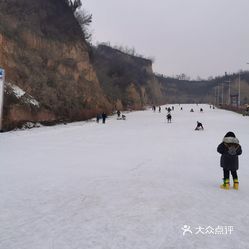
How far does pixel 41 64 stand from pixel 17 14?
8.03 metres

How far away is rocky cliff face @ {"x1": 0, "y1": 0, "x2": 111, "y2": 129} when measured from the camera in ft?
93.2

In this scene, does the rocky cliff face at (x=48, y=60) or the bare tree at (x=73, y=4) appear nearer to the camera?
the rocky cliff face at (x=48, y=60)

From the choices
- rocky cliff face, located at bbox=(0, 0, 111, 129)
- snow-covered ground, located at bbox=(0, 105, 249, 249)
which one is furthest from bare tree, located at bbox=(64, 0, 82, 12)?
snow-covered ground, located at bbox=(0, 105, 249, 249)

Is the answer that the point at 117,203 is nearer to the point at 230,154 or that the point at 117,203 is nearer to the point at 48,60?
the point at 230,154

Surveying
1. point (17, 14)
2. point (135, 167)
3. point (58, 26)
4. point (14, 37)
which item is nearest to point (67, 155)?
point (135, 167)

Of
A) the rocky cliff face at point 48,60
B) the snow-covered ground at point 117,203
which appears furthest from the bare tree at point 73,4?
the snow-covered ground at point 117,203

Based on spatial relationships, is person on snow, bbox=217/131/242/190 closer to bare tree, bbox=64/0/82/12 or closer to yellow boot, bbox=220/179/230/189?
yellow boot, bbox=220/179/230/189

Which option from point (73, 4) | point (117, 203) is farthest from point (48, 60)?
point (117, 203)

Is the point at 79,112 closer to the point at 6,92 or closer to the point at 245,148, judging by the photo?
the point at 6,92

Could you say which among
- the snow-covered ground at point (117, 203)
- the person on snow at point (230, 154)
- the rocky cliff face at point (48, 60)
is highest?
the rocky cliff face at point (48, 60)

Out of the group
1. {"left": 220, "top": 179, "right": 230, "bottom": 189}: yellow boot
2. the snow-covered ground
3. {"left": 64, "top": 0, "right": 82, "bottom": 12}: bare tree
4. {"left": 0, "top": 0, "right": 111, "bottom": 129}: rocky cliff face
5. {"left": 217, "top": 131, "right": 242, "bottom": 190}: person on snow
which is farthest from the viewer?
{"left": 64, "top": 0, "right": 82, "bottom": 12}: bare tree

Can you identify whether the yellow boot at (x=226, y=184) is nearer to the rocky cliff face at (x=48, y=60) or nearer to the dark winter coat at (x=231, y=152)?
the dark winter coat at (x=231, y=152)

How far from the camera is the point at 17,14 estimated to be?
3744cm

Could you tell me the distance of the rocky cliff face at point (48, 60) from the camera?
2842cm
